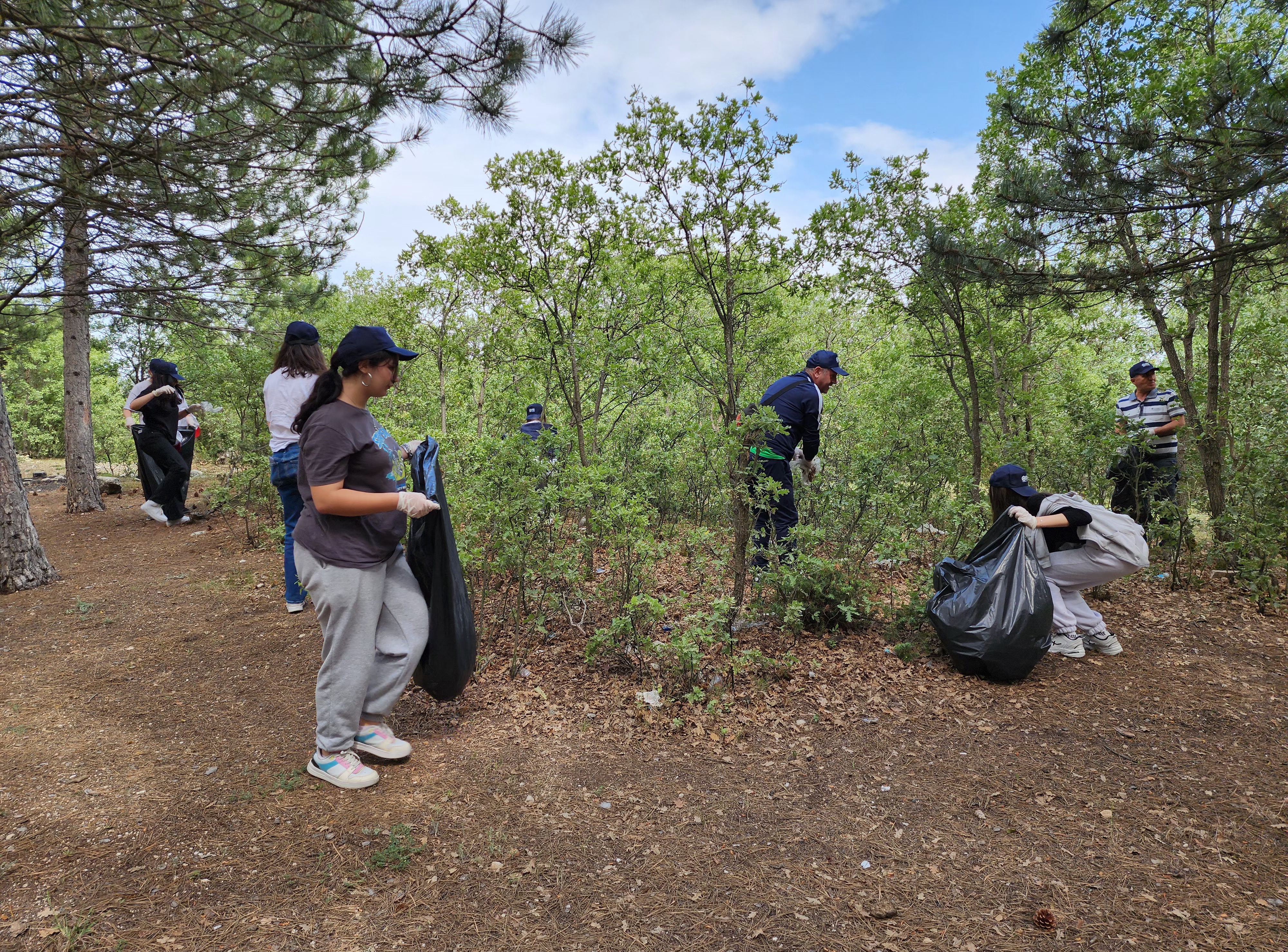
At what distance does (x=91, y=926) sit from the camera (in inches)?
76.6

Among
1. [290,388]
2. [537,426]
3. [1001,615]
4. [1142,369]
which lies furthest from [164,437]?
[1142,369]

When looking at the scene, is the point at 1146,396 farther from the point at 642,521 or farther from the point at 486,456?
the point at 486,456

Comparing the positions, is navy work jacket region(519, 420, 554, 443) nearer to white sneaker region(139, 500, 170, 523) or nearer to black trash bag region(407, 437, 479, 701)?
black trash bag region(407, 437, 479, 701)

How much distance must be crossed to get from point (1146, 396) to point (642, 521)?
470 centimetres

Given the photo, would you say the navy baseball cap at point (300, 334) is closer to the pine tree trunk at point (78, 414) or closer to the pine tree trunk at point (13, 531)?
the pine tree trunk at point (13, 531)

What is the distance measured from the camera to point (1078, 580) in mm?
3996

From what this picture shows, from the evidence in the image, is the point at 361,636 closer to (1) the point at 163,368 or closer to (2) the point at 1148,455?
(1) the point at 163,368

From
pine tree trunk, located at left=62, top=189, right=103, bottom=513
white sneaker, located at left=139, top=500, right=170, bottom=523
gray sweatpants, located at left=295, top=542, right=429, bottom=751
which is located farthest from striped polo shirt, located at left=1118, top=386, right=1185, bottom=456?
pine tree trunk, located at left=62, top=189, right=103, bottom=513

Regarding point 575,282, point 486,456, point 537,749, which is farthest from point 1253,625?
point 575,282

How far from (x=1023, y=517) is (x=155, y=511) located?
862cm

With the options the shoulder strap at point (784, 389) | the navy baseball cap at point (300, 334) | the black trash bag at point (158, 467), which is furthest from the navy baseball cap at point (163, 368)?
the shoulder strap at point (784, 389)

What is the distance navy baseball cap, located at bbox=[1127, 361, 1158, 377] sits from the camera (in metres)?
5.43

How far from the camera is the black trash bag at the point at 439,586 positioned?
2.86 meters

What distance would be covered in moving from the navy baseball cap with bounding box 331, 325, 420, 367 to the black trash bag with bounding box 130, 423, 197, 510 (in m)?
6.06
